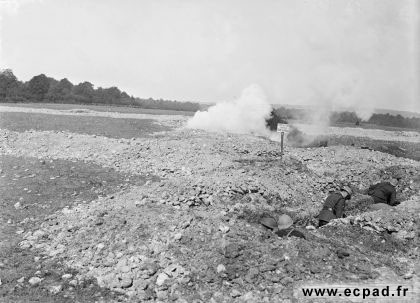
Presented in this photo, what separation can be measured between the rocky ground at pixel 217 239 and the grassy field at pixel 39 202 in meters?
0.13

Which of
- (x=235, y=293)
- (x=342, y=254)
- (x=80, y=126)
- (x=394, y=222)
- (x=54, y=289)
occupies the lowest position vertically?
(x=54, y=289)

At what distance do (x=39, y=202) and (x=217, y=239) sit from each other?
5.07 meters

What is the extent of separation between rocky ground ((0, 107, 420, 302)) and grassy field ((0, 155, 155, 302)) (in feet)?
0.42

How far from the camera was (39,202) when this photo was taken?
1005cm

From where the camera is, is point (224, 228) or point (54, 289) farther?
point (224, 228)

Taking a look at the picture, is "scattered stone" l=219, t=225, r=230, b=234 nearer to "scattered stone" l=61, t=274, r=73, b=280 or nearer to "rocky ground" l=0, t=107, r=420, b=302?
"rocky ground" l=0, t=107, r=420, b=302

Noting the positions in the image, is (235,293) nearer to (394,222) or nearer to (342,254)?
(342,254)

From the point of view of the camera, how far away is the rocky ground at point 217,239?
21.4 feet

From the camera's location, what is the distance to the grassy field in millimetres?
6414

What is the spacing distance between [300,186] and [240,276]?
5.61 metres

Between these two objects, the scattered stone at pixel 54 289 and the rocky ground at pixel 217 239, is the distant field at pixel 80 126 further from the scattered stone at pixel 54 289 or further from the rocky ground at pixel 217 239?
the scattered stone at pixel 54 289

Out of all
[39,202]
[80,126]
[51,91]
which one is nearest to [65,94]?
[51,91]

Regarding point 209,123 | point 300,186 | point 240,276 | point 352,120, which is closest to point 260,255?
point 240,276

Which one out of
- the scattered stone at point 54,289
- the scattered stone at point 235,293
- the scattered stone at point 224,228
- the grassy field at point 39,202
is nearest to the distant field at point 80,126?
the grassy field at point 39,202
